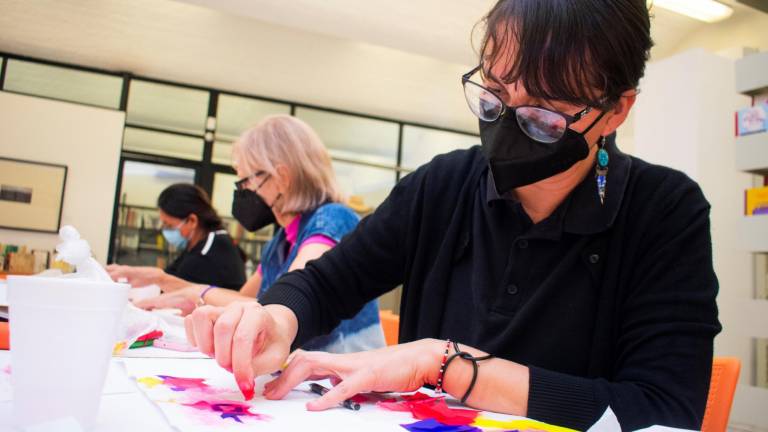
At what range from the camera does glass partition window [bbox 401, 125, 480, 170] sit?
325 inches

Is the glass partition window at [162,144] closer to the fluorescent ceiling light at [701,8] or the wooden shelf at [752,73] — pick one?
the fluorescent ceiling light at [701,8]

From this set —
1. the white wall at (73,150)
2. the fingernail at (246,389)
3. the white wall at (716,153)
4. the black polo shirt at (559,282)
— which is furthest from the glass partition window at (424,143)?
the fingernail at (246,389)

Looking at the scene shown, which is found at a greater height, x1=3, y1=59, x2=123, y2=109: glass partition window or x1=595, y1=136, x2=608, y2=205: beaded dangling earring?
x1=3, y1=59, x2=123, y2=109: glass partition window

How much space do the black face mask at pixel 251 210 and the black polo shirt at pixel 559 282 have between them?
1079 millimetres

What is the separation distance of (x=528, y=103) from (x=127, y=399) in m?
0.74

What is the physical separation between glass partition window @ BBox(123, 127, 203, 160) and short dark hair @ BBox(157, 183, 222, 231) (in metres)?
3.48

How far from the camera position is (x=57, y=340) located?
0.47 metres

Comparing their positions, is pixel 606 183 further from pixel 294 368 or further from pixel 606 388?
pixel 294 368

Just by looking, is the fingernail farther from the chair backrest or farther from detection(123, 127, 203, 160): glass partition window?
detection(123, 127, 203, 160): glass partition window

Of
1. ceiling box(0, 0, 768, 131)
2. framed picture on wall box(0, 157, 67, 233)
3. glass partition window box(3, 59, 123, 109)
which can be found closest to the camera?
ceiling box(0, 0, 768, 131)

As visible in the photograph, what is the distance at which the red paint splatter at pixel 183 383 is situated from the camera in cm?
75

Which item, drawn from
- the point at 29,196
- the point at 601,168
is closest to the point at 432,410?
the point at 601,168

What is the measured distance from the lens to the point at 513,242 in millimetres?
1092

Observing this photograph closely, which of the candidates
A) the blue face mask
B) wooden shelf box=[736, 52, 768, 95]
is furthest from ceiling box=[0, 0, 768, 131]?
the blue face mask
